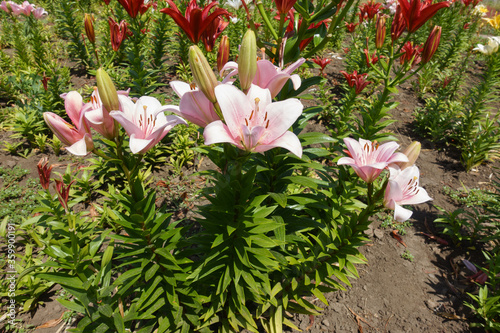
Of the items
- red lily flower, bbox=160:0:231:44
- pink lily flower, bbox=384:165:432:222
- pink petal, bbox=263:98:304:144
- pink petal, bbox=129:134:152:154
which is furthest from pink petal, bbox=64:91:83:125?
pink lily flower, bbox=384:165:432:222

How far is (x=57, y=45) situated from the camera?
5.18 metres

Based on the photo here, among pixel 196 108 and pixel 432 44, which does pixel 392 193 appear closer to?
pixel 196 108

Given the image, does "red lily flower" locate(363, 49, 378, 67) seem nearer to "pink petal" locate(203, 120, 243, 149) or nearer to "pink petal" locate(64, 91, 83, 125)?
"pink petal" locate(203, 120, 243, 149)

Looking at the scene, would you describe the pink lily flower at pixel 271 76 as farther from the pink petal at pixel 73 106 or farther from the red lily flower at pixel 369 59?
the red lily flower at pixel 369 59

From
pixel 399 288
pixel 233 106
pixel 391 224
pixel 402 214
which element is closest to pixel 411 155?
pixel 402 214

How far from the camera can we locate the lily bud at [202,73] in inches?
33.3

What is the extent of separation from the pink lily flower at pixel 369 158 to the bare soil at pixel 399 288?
4.93ft

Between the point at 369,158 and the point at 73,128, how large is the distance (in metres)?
1.24

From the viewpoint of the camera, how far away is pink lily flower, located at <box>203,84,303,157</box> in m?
0.83

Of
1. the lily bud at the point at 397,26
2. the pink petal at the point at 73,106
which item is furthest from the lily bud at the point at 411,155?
the pink petal at the point at 73,106

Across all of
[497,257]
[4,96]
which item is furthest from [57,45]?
[497,257]

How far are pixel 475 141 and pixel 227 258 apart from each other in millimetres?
4010

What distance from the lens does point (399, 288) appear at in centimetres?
239

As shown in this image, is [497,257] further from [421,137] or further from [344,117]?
[421,137]
